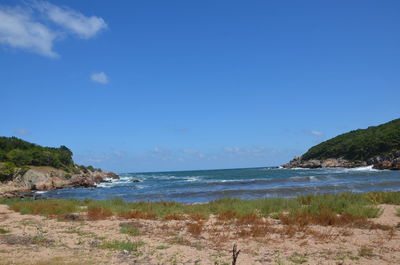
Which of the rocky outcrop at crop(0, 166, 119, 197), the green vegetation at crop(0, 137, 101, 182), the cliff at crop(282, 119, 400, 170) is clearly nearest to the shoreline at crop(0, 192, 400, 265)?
the rocky outcrop at crop(0, 166, 119, 197)

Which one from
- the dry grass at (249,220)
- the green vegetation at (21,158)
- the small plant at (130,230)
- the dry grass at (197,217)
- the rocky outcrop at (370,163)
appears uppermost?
the green vegetation at (21,158)

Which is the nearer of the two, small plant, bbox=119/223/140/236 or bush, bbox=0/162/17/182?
small plant, bbox=119/223/140/236

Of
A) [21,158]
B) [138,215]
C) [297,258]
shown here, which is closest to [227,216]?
[138,215]

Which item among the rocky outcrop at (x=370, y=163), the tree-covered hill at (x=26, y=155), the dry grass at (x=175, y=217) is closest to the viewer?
the dry grass at (x=175, y=217)

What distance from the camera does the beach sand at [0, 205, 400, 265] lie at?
9.20 meters

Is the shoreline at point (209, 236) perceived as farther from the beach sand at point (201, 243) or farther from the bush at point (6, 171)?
the bush at point (6, 171)

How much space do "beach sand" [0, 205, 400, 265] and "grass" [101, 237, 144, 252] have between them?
0.28 ft

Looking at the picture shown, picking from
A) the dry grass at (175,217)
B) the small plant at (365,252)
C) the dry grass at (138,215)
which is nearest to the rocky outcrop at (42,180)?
the dry grass at (138,215)

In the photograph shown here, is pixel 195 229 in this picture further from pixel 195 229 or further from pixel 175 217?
pixel 175 217

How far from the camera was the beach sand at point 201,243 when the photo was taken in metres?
9.20

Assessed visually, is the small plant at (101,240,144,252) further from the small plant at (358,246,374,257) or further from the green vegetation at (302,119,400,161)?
the green vegetation at (302,119,400,161)

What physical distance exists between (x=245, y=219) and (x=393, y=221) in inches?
250

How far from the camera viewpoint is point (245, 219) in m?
15.4

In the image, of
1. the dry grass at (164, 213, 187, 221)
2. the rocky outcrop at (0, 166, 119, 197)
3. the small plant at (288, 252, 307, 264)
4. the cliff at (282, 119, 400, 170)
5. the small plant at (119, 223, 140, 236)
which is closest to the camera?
the small plant at (288, 252, 307, 264)
